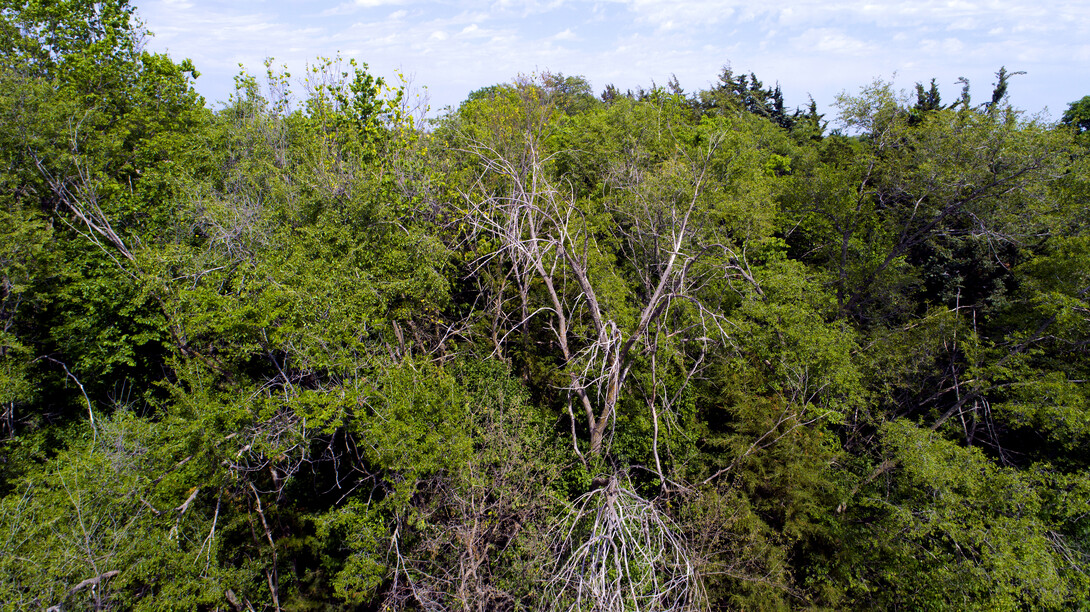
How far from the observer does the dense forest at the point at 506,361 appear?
32.6ft

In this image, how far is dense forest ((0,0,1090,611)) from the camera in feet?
32.6

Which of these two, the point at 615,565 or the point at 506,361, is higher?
the point at 506,361

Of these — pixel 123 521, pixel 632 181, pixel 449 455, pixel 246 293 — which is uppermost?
pixel 632 181

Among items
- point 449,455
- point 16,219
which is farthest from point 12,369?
point 449,455

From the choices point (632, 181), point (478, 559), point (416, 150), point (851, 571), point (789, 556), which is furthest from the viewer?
point (632, 181)

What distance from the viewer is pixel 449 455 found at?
399 inches

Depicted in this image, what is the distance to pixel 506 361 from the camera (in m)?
14.8

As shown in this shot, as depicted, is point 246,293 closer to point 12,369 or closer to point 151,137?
point 12,369

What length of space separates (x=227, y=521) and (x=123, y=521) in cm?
233

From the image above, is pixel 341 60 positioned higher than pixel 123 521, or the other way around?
pixel 341 60

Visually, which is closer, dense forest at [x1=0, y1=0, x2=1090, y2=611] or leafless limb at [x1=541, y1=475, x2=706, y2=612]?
leafless limb at [x1=541, y1=475, x2=706, y2=612]

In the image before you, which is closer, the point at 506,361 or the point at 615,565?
the point at 615,565

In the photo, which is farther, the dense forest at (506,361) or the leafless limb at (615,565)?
the dense forest at (506,361)

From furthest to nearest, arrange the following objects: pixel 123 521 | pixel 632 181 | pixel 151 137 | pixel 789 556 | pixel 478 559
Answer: pixel 151 137, pixel 632 181, pixel 789 556, pixel 478 559, pixel 123 521
